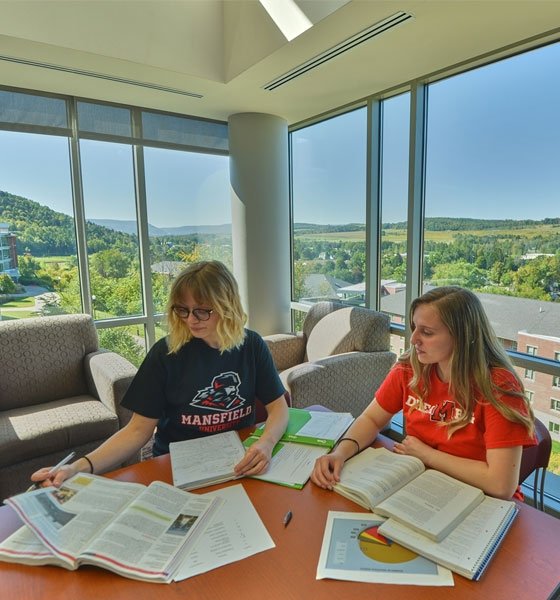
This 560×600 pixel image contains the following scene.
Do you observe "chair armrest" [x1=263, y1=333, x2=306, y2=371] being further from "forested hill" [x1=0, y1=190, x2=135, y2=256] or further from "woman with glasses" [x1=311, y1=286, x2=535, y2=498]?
"woman with glasses" [x1=311, y1=286, x2=535, y2=498]

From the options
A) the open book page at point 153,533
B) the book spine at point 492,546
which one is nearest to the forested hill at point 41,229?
the open book page at point 153,533

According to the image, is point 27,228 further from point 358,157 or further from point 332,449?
point 332,449

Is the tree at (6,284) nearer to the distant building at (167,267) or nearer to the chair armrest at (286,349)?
the distant building at (167,267)

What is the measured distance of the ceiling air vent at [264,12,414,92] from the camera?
1.98 m

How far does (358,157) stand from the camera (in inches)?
128

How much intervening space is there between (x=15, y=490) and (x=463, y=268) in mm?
2890

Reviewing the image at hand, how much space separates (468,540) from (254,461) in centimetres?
54

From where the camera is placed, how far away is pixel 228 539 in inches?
33.4

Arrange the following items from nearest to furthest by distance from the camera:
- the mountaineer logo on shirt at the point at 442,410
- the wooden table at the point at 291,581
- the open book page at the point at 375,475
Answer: the wooden table at the point at 291,581, the open book page at the point at 375,475, the mountaineer logo on shirt at the point at 442,410

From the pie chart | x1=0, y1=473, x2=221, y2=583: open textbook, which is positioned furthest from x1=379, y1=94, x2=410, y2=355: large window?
x1=0, y1=473, x2=221, y2=583: open textbook

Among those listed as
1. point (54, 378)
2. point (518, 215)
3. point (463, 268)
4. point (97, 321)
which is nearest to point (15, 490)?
point (54, 378)

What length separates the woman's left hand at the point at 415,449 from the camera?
1.11m

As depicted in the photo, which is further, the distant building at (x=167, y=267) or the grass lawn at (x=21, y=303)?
the distant building at (x=167, y=267)

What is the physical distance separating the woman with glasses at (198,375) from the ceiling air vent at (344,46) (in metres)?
1.55
